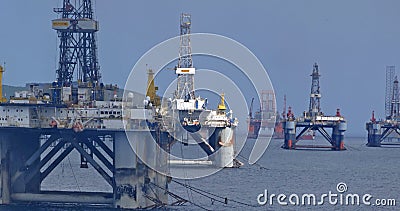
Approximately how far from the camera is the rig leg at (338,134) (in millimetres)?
161500

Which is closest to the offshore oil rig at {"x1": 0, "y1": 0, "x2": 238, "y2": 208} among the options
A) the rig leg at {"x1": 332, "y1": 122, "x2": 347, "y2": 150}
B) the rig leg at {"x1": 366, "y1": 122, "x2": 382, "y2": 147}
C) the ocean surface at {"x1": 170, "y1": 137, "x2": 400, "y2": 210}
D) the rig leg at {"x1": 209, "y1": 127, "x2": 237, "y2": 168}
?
the ocean surface at {"x1": 170, "y1": 137, "x2": 400, "y2": 210}

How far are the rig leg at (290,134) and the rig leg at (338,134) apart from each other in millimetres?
6976

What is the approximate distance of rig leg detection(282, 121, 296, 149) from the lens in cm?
16662

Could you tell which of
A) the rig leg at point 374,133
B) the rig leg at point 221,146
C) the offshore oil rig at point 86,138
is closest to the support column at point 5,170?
the offshore oil rig at point 86,138

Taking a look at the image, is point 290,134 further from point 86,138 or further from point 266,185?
point 86,138

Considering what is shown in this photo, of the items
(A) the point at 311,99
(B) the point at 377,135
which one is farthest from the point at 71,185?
(B) the point at 377,135

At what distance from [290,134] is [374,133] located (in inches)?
1170

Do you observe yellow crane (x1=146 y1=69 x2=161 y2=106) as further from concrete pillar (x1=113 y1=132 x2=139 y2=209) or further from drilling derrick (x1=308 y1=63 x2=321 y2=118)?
drilling derrick (x1=308 y1=63 x2=321 y2=118)

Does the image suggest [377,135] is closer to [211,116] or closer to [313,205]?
[211,116]

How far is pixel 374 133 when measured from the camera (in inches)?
7569

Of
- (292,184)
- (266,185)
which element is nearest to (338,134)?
(292,184)

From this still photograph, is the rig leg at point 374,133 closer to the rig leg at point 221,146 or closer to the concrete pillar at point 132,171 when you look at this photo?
the rig leg at point 221,146

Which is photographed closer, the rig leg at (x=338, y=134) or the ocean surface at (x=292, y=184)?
the ocean surface at (x=292, y=184)

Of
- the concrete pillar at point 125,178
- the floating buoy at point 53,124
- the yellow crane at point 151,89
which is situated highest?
the yellow crane at point 151,89
